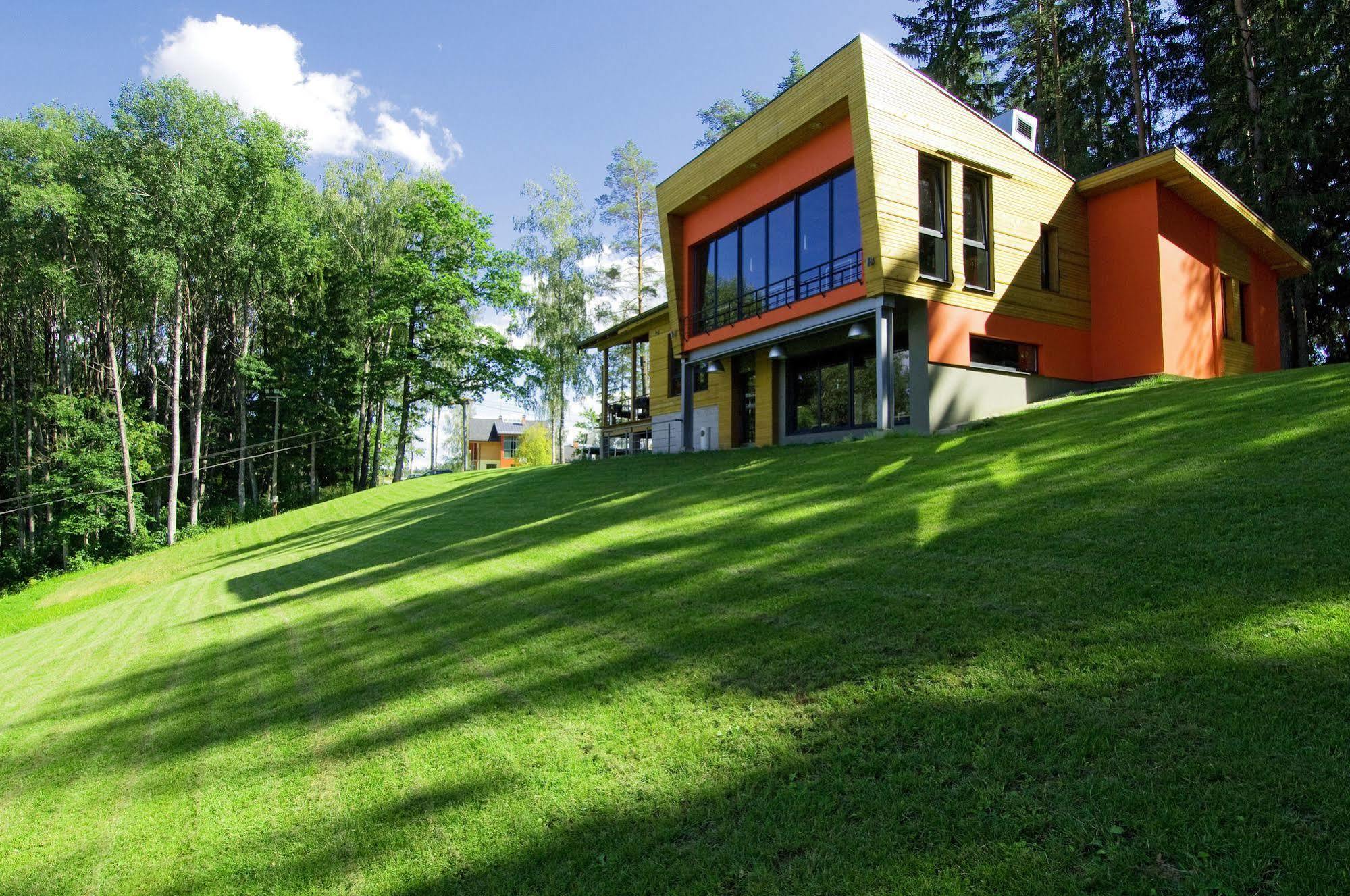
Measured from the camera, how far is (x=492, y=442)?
68.7 metres

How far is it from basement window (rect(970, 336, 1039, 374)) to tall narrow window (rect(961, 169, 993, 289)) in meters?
1.18

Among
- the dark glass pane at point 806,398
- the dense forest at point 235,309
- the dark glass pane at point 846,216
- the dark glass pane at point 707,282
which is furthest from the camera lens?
the dense forest at point 235,309

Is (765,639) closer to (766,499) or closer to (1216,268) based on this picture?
(766,499)

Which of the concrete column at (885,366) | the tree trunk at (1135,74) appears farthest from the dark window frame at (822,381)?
the tree trunk at (1135,74)

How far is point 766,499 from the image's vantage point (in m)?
8.53

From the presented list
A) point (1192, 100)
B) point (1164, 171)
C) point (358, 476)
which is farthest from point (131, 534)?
point (1192, 100)

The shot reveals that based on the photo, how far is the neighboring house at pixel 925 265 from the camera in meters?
13.1

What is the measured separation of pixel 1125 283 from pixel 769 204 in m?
8.18

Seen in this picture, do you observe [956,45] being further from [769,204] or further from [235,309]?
[235,309]

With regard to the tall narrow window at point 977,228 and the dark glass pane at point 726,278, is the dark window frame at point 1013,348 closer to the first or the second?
the tall narrow window at point 977,228

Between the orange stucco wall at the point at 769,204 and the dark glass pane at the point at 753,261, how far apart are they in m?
0.35

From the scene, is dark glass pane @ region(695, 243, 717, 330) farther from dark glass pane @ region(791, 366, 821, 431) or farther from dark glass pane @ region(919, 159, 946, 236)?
dark glass pane @ region(919, 159, 946, 236)

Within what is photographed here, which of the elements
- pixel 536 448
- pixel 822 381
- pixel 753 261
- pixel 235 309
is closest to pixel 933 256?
pixel 822 381

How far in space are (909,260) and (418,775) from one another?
12.3 metres
